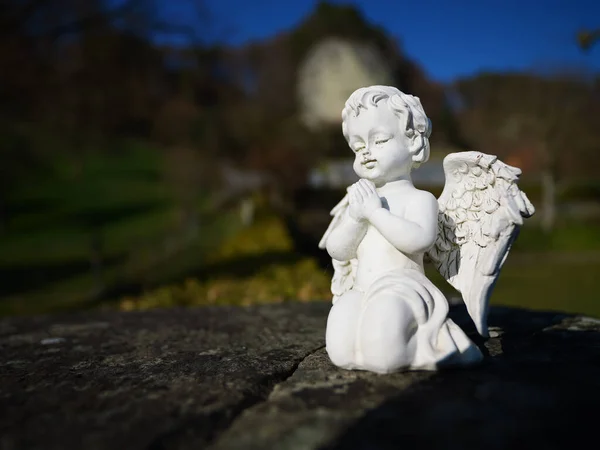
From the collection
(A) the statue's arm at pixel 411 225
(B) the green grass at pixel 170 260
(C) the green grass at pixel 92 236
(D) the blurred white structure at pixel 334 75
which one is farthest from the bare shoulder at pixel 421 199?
(D) the blurred white structure at pixel 334 75

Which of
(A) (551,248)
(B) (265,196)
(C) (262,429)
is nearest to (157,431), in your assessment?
(C) (262,429)

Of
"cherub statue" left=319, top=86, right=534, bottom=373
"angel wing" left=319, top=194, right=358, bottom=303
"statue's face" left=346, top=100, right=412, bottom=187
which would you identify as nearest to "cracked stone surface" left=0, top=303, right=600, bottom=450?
"cherub statue" left=319, top=86, right=534, bottom=373

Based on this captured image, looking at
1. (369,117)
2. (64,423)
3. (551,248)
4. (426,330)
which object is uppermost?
(369,117)

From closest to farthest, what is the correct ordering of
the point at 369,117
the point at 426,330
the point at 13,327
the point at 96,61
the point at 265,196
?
the point at 426,330
the point at 369,117
the point at 13,327
the point at 96,61
the point at 265,196

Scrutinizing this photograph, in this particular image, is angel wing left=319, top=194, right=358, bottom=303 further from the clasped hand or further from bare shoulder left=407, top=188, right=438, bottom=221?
bare shoulder left=407, top=188, right=438, bottom=221

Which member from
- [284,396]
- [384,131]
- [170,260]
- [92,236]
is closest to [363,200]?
[384,131]

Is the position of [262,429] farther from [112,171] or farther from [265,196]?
[112,171]

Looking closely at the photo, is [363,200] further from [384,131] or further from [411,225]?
[384,131]
